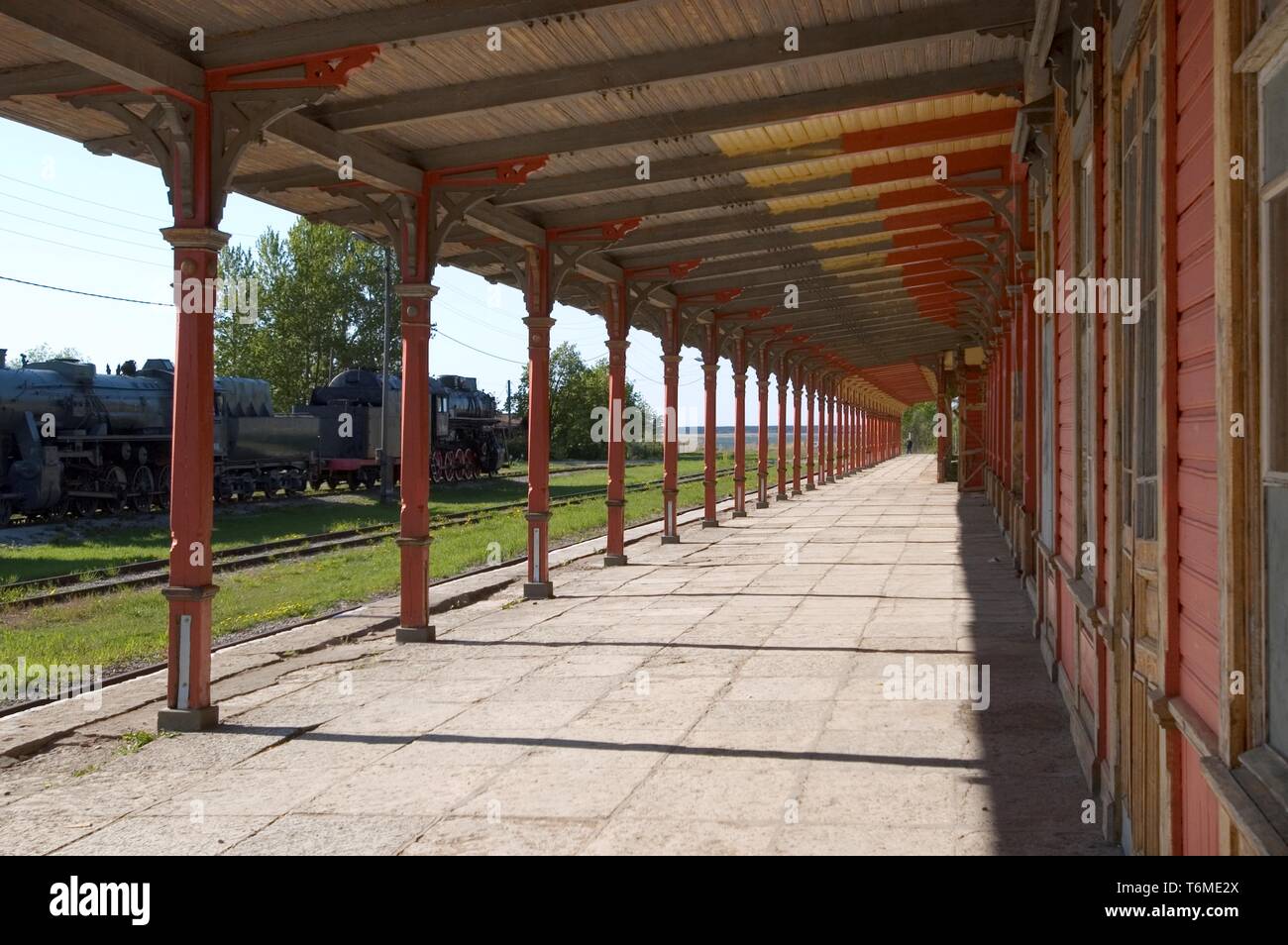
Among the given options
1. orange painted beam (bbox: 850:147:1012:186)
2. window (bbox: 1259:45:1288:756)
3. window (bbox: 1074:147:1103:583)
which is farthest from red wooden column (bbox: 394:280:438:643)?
window (bbox: 1259:45:1288:756)

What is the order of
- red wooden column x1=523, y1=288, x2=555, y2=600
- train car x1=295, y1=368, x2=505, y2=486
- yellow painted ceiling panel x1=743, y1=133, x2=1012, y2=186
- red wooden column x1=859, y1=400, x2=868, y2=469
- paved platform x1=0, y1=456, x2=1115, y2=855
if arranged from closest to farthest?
1. paved platform x1=0, y1=456, x2=1115, y2=855
2. yellow painted ceiling panel x1=743, y1=133, x2=1012, y2=186
3. red wooden column x1=523, y1=288, x2=555, y2=600
4. train car x1=295, y1=368, x2=505, y2=486
5. red wooden column x1=859, y1=400, x2=868, y2=469

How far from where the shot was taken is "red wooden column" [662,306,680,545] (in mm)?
20219

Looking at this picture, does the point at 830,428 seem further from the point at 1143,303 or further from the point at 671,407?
the point at 1143,303

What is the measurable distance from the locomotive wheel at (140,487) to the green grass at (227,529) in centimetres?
157

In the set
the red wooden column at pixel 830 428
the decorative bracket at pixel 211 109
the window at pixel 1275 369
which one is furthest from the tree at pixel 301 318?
the window at pixel 1275 369

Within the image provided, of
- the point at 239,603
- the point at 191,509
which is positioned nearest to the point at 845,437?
the point at 239,603

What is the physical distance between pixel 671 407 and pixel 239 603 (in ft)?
27.8

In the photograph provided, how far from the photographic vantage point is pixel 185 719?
7754 millimetres

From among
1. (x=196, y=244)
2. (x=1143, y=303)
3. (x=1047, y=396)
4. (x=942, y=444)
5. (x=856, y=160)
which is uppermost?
(x=856, y=160)

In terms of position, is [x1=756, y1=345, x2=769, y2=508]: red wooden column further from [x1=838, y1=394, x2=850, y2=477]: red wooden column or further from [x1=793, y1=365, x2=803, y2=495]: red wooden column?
[x1=838, y1=394, x2=850, y2=477]: red wooden column

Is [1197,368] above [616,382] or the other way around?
the other way around

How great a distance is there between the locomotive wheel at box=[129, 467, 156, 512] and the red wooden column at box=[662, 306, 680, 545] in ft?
44.3

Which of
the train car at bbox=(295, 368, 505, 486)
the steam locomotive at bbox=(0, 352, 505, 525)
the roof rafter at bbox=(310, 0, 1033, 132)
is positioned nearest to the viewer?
the roof rafter at bbox=(310, 0, 1033, 132)

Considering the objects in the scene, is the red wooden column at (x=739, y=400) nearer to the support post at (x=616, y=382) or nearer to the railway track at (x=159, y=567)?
the railway track at (x=159, y=567)
